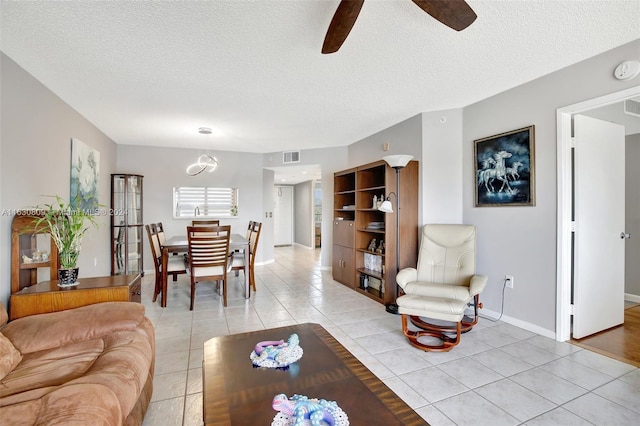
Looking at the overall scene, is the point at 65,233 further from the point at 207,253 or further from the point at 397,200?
the point at 397,200

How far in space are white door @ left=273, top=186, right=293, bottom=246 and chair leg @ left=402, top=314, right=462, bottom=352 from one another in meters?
7.44

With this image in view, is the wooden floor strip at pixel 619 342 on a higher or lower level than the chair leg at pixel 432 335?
lower

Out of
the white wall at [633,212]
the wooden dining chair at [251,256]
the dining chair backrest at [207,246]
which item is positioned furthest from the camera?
the wooden dining chair at [251,256]

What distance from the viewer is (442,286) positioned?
2834mm

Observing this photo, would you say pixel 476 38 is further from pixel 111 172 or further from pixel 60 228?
pixel 111 172

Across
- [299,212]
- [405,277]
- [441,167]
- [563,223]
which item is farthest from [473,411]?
[299,212]

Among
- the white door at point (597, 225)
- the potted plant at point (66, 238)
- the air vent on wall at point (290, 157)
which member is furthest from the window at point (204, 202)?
the white door at point (597, 225)

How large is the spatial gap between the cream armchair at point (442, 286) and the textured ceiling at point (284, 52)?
1.58 metres

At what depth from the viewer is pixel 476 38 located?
2162mm

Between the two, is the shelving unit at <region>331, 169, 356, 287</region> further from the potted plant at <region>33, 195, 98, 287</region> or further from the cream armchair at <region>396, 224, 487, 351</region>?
the potted plant at <region>33, 195, 98, 287</region>

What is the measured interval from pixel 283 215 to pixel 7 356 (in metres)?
8.59

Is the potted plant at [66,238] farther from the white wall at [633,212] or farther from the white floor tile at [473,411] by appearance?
the white wall at [633,212]

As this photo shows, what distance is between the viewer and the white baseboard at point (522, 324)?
2770mm

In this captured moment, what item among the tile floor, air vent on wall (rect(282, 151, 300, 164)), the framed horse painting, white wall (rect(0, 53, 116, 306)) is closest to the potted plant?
white wall (rect(0, 53, 116, 306))
